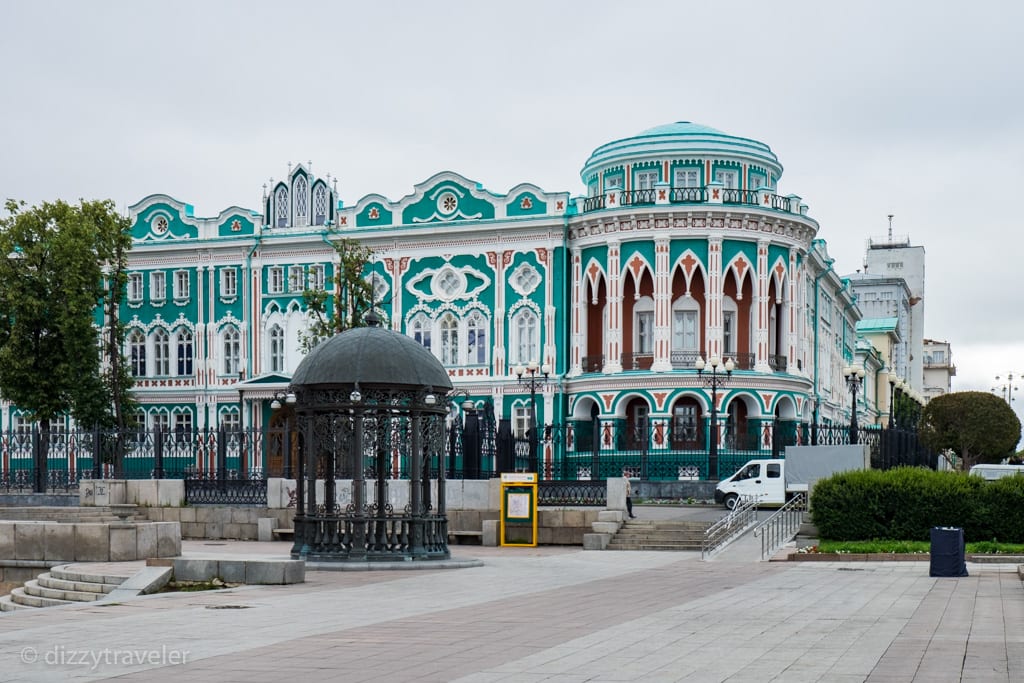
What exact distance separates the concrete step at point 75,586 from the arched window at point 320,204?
3861 centimetres

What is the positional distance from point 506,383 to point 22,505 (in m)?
21.6

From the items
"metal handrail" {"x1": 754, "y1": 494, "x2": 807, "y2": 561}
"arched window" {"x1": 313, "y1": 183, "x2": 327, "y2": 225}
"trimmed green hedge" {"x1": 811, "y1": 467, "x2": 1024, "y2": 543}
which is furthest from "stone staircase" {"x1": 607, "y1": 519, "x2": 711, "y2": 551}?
"arched window" {"x1": 313, "y1": 183, "x2": 327, "y2": 225}

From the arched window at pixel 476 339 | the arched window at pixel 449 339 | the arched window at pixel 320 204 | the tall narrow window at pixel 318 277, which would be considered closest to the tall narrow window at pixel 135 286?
the tall narrow window at pixel 318 277

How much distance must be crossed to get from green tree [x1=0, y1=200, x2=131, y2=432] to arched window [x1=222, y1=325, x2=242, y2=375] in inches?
222

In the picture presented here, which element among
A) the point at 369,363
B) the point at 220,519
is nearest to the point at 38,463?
the point at 220,519

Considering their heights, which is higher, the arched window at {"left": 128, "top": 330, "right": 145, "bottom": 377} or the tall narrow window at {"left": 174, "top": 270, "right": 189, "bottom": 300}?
the tall narrow window at {"left": 174, "top": 270, "right": 189, "bottom": 300}

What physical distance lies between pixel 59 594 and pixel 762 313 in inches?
1454

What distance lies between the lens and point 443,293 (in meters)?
57.2

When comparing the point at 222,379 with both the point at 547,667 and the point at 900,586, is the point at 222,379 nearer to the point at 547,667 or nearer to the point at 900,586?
the point at 900,586

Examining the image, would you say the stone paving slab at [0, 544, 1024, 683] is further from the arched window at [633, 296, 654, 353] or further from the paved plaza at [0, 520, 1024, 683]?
the arched window at [633, 296, 654, 353]

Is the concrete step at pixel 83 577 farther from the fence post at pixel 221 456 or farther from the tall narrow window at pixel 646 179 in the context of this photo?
→ the tall narrow window at pixel 646 179

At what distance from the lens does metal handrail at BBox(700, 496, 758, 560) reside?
2953 cm

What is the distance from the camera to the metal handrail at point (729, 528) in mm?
29531

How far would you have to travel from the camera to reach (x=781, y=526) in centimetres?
3173
